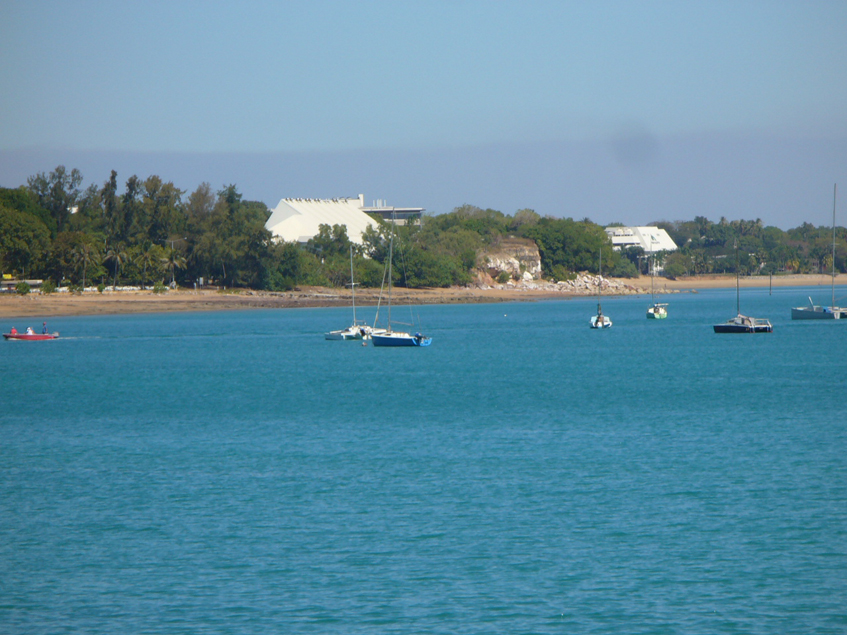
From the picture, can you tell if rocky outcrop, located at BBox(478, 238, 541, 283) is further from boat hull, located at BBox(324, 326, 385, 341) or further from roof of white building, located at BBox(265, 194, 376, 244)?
boat hull, located at BBox(324, 326, 385, 341)

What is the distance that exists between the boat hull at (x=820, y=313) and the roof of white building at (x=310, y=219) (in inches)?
3108

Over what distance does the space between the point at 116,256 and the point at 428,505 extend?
98.9 meters

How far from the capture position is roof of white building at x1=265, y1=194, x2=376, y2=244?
519 feet

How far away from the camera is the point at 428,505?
21000mm

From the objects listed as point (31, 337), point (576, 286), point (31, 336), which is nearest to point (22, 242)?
point (31, 337)

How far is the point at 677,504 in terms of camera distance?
20734 mm

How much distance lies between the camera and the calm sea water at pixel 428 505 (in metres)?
14.7

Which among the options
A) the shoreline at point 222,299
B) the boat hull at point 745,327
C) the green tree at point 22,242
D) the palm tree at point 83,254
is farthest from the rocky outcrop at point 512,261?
the boat hull at point 745,327

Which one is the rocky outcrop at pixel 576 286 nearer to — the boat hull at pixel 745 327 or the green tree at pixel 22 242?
the green tree at pixel 22 242

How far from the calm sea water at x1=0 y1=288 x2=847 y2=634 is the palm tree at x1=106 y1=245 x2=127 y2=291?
6742 centimetres

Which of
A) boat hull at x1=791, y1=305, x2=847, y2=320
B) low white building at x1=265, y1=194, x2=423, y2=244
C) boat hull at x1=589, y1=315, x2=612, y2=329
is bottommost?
boat hull at x1=589, y1=315, x2=612, y2=329

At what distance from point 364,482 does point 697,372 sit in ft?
98.8

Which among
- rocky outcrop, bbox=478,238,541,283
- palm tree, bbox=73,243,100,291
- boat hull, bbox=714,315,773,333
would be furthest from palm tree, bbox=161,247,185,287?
boat hull, bbox=714,315,773,333

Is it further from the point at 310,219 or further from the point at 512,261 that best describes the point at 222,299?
the point at 512,261
